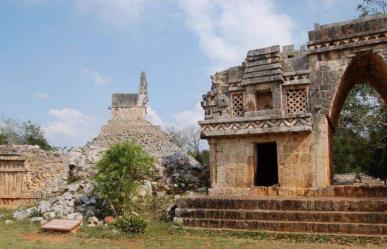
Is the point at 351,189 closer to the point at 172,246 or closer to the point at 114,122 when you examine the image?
the point at 172,246

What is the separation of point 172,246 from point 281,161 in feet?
15.1

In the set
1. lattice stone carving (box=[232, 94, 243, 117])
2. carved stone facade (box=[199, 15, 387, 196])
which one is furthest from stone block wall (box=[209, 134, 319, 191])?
lattice stone carving (box=[232, 94, 243, 117])

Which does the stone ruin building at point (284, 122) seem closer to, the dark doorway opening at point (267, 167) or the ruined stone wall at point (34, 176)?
the dark doorway opening at point (267, 167)

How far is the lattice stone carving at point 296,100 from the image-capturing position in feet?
36.5

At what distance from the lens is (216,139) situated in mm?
11625

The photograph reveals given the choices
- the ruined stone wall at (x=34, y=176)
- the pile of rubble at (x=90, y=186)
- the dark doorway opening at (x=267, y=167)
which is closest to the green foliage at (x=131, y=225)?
the pile of rubble at (x=90, y=186)

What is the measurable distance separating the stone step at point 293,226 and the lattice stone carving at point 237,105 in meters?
3.91

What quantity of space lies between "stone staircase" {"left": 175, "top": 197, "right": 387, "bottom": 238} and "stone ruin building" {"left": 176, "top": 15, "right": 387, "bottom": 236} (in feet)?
0.08

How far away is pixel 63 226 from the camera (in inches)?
366

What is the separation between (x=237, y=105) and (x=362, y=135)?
38.0ft

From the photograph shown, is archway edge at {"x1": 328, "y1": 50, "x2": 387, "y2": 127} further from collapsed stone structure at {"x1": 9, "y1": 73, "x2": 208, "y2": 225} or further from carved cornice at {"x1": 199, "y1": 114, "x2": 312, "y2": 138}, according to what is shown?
collapsed stone structure at {"x1": 9, "y1": 73, "x2": 208, "y2": 225}

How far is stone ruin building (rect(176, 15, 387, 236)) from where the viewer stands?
9.55 m

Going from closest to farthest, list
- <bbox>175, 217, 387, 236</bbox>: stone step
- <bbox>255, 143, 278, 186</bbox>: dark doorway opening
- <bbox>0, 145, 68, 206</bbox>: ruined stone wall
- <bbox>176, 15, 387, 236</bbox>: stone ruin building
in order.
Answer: <bbox>175, 217, 387, 236</bbox>: stone step → <bbox>176, 15, 387, 236</bbox>: stone ruin building → <bbox>255, 143, 278, 186</bbox>: dark doorway opening → <bbox>0, 145, 68, 206</bbox>: ruined stone wall

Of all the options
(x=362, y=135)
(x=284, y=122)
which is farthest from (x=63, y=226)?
(x=362, y=135)
